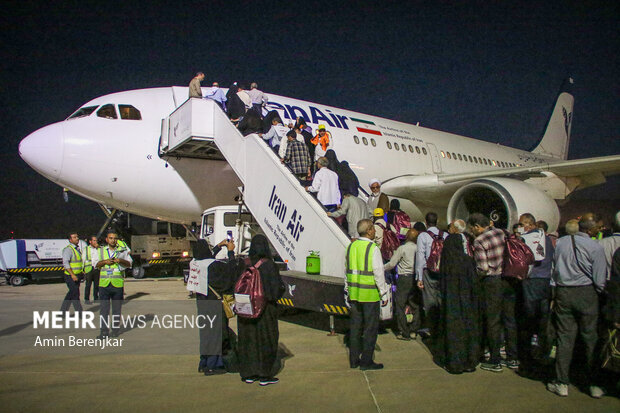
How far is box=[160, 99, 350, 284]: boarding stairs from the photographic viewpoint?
A: 5.79 metres

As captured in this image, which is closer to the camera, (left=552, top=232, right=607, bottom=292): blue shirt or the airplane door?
(left=552, top=232, right=607, bottom=292): blue shirt

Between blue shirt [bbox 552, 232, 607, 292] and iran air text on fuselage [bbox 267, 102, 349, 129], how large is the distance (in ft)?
23.1

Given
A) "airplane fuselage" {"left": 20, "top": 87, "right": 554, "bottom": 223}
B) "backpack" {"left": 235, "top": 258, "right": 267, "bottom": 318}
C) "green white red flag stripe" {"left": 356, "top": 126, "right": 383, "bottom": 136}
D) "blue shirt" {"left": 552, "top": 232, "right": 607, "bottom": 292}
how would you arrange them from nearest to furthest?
1. "blue shirt" {"left": 552, "top": 232, "right": 607, "bottom": 292}
2. "backpack" {"left": 235, "top": 258, "right": 267, "bottom": 318}
3. "airplane fuselage" {"left": 20, "top": 87, "right": 554, "bottom": 223}
4. "green white red flag stripe" {"left": 356, "top": 126, "right": 383, "bottom": 136}

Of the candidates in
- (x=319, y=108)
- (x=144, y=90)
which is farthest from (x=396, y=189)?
(x=144, y=90)

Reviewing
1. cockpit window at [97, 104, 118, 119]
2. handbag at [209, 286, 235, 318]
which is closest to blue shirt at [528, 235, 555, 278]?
handbag at [209, 286, 235, 318]

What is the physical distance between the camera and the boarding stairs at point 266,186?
5.79m

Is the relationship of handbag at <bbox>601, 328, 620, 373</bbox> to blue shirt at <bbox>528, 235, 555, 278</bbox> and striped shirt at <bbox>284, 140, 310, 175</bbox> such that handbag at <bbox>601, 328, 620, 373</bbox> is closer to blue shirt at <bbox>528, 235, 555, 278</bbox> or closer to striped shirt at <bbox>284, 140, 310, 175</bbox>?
blue shirt at <bbox>528, 235, 555, 278</bbox>

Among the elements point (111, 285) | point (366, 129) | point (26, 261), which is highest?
point (366, 129)

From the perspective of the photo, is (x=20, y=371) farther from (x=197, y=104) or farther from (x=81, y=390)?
(x=197, y=104)

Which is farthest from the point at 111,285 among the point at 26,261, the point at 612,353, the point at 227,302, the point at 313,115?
the point at 26,261

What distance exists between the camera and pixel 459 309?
435cm

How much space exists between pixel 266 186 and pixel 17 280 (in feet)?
40.2

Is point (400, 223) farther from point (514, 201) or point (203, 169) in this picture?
point (203, 169)

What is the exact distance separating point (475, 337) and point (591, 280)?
1203mm
